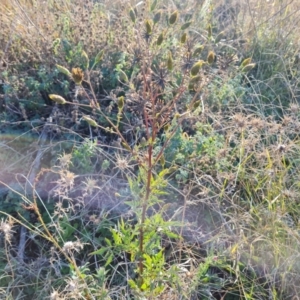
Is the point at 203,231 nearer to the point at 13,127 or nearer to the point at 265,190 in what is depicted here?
the point at 265,190

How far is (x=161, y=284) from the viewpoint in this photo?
162 cm

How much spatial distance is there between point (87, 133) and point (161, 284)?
1.06 meters

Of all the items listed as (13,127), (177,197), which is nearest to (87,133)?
(13,127)

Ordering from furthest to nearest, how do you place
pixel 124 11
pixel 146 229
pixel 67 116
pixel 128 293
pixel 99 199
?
pixel 124 11, pixel 67 116, pixel 99 199, pixel 128 293, pixel 146 229

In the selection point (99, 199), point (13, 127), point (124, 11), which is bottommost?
point (99, 199)

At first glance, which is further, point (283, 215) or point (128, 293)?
point (283, 215)

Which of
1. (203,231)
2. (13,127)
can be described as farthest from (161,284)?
(13,127)

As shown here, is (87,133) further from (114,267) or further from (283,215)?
(283,215)

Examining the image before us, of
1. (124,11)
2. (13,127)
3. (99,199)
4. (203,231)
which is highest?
(124,11)

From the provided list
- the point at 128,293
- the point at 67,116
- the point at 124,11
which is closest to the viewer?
the point at 128,293

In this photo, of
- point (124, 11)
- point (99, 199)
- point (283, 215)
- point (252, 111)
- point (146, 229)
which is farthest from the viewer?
point (124, 11)

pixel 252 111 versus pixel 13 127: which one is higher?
pixel 13 127

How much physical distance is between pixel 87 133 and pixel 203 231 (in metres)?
0.77

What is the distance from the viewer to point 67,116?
8.02 ft
